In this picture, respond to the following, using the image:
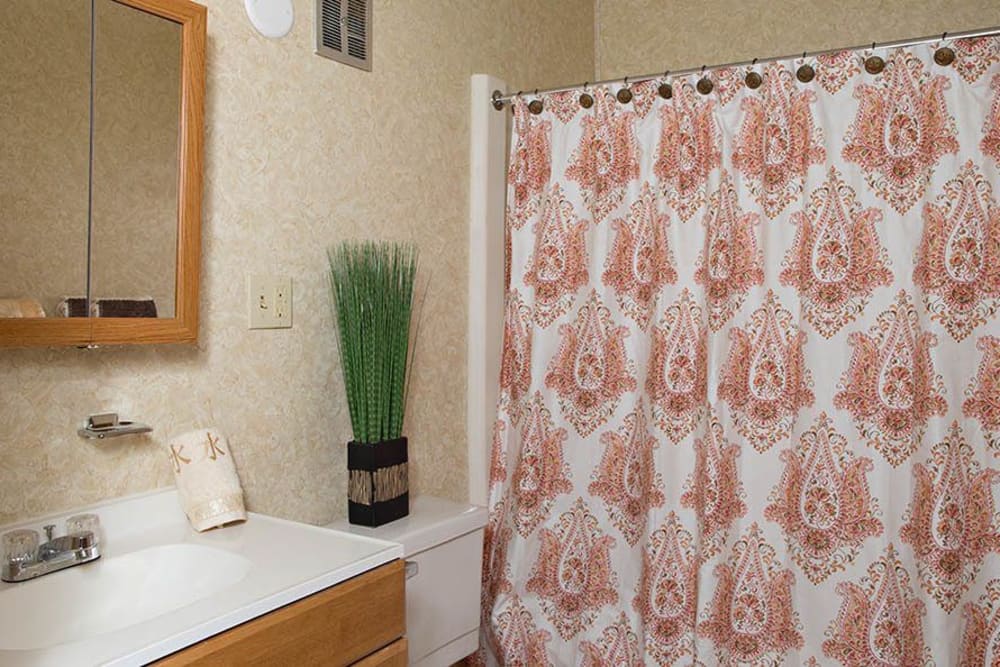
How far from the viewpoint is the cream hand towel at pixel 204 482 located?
1443 millimetres

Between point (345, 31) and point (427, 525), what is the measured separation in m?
1.15

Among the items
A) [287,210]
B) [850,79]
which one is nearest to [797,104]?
[850,79]

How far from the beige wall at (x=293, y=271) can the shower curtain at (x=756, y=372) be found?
0.21 m

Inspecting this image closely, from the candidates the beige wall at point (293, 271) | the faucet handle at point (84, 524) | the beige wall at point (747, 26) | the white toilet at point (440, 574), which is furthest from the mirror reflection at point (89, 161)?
the beige wall at point (747, 26)

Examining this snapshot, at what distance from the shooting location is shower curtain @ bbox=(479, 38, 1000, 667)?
1.76 metres

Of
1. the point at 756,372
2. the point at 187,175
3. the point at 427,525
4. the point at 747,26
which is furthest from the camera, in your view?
the point at 747,26

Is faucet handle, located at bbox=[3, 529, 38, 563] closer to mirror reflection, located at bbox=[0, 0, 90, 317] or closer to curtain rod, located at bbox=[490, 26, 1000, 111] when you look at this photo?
mirror reflection, located at bbox=[0, 0, 90, 317]

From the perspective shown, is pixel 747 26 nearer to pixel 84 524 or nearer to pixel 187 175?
pixel 187 175

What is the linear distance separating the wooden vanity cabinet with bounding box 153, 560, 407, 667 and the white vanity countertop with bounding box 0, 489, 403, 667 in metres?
0.01

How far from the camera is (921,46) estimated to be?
5.86 feet

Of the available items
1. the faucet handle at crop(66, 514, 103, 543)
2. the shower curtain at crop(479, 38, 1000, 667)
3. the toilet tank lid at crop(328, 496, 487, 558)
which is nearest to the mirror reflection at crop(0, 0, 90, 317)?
the faucet handle at crop(66, 514, 103, 543)

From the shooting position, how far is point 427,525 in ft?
5.91

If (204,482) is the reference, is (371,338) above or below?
above

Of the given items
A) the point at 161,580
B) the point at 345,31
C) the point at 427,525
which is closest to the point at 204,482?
the point at 161,580
